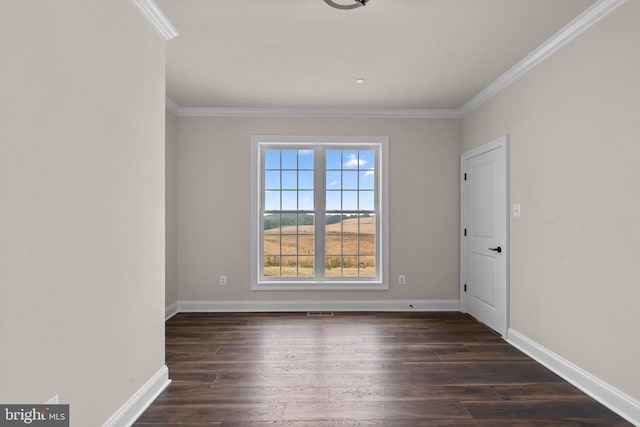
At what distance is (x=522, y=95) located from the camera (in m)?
3.66

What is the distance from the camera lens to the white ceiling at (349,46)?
2.67 m

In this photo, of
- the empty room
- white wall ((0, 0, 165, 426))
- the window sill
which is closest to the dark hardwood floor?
the empty room

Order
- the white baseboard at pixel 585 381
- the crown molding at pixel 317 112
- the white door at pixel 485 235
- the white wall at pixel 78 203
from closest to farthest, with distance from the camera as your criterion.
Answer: the white wall at pixel 78 203 < the white baseboard at pixel 585 381 < the white door at pixel 485 235 < the crown molding at pixel 317 112

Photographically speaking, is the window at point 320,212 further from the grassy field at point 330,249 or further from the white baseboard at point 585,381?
the white baseboard at point 585,381

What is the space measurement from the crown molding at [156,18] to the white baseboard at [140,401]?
2.46 m

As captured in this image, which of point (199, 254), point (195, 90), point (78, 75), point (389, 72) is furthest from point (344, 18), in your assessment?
point (199, 254)

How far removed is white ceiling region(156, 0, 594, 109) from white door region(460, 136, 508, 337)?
0.85 m

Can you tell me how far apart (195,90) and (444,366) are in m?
3.86

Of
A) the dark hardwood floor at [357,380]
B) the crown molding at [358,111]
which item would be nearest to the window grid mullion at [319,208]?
the crown molding at [358,111]

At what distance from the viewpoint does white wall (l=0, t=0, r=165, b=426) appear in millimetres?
1451

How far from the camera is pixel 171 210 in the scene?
488 cm

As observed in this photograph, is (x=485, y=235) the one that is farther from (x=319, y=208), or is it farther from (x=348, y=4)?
(x=348, y=4)

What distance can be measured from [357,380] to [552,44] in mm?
3143

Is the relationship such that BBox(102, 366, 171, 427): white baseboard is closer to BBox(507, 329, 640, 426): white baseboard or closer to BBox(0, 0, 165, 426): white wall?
BBox(0, 0, 165, 426): white wall
